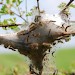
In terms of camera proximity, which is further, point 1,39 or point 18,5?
point 18,5

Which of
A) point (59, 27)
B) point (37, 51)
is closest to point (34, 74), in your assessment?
point (37, 51)

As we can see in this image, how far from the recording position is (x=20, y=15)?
3082mm

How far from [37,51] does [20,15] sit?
12.0 inches

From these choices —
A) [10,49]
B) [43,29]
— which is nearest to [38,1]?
[43,29]

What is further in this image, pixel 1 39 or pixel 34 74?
pixel 34 74

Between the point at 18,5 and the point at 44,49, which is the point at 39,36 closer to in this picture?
the point at 44,49

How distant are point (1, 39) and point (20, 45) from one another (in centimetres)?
15

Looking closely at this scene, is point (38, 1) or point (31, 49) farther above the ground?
point (38, 1)

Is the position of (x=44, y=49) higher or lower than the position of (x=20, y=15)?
lower

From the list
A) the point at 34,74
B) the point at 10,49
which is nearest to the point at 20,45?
the point at 10,49

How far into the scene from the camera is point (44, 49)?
3.04 metres

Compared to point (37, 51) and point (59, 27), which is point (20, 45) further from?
point (59, 27)

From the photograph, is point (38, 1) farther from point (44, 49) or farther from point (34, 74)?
point (34, 74)

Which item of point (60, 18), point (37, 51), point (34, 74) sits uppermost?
point (60, 18)
